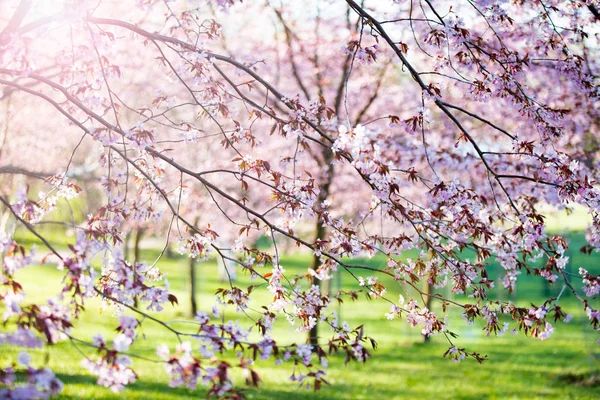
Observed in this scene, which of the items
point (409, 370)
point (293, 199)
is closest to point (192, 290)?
point (409, 370)

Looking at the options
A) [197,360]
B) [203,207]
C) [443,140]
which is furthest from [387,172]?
[203,207]

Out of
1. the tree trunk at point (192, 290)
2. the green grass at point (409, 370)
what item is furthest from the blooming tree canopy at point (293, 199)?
the tree trunk at point (192, 290)

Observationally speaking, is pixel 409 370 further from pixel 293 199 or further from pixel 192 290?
pixel 192 290

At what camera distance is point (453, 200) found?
4.05m

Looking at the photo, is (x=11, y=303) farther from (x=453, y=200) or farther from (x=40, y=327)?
(x=453, y=200)

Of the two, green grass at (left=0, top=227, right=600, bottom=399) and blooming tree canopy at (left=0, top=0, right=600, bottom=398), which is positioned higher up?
blooming tree canopy at (left=0, top=0, right=600, bottom=398)

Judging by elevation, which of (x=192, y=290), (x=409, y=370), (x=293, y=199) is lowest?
(x=409, y=370)

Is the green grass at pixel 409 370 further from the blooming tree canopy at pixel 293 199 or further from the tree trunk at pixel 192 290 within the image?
the blooming tree canopy at pixel 293 199

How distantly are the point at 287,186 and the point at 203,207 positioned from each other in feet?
43.6

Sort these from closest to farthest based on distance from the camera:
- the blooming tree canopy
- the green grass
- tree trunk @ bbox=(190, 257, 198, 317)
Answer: the blooming tree canopy → the green grass → tree trunk @ bbox=(190, 257, 198, 317)

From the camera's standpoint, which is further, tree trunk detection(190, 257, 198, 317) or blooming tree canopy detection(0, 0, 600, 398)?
tree trunk detection(190, 257, 198, 317)

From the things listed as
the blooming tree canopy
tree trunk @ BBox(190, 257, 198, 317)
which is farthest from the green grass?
the blooming tree canopy

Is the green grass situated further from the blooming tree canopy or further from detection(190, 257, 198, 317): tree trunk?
the blooming tree canopy

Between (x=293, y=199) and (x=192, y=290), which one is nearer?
(x=293, y=199)
